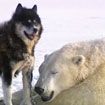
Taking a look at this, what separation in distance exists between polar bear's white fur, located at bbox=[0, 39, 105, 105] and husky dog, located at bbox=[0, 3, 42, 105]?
3.28ft

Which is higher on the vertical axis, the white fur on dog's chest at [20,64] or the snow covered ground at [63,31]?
the white fur on dog's chest at [20,64]

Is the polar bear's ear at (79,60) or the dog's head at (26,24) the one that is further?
the dog's head at (26,24)

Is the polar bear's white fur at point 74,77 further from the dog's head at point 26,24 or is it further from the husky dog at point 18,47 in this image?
the dog's head at point 26,24

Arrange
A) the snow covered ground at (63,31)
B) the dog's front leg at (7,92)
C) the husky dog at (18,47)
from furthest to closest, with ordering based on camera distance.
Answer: the snow covered ground at (63,31), the husky dog at (18,47), the dog's front leg at (7,92)

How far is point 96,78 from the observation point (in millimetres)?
4562

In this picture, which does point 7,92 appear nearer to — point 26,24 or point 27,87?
point 27,87

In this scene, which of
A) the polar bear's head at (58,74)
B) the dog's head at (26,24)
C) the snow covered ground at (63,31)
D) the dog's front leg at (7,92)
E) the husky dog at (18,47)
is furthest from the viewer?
the snow covered ground at (63,31)

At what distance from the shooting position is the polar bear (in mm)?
4473

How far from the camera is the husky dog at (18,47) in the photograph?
5539 mm

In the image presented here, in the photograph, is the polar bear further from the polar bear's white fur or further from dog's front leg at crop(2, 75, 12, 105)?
dog's front leg at crop(2, 75, 12, 105)

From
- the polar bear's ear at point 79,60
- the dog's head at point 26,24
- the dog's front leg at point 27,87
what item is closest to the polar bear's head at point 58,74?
the polar bear's ear at point 79,60

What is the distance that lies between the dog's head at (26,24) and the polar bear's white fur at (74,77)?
1.18 meters

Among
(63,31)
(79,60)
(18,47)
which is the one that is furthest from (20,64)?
(63,31)

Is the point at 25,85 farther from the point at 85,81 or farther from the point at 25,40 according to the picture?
the point at 85,81
